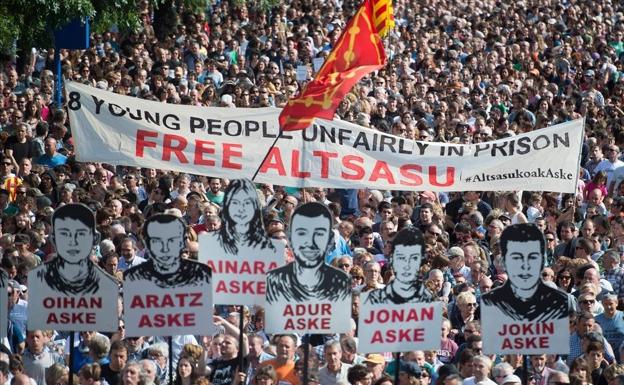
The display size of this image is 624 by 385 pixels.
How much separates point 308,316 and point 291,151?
14.2 feet

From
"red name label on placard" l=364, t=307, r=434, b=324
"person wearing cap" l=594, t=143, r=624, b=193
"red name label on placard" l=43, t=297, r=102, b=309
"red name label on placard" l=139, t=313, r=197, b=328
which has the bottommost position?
"red name label on placard" l=139, t=313, r=197, b=328

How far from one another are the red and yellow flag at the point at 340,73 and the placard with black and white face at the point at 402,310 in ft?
10.7

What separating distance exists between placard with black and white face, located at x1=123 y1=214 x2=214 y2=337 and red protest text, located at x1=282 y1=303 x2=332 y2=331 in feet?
1.63

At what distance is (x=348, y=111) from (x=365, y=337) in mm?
10782

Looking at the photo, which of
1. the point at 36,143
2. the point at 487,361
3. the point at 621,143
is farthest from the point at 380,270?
the point at 621,143

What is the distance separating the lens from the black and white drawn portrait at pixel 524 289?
38.7ft

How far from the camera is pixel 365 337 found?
464 inches

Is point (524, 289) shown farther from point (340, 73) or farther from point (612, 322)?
point (340, 73)

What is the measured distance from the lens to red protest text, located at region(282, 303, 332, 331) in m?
Answer: 11.8

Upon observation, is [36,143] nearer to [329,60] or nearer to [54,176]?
[54,176]

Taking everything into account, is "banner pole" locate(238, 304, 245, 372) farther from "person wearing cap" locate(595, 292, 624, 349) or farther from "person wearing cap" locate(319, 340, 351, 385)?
"person wearing cap" locate(595, 292, 624, 349)

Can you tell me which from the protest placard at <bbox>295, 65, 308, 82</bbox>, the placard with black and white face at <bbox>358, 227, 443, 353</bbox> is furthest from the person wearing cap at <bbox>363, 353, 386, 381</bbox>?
the protest placard at <bbox>295, 65, 308, 82</bbox>

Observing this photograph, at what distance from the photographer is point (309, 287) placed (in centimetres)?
1183

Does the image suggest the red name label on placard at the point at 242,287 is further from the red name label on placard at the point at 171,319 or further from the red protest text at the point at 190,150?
the red protest text at the point at 190,150
